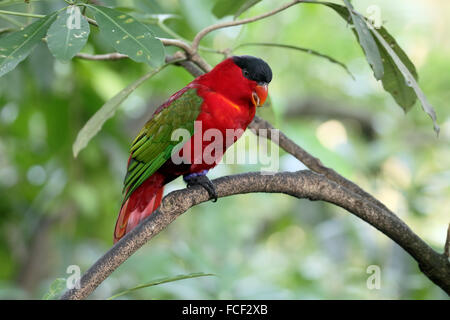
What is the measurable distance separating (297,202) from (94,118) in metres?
2.32

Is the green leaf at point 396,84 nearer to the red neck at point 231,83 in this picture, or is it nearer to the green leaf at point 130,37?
the red neck at point 231,83

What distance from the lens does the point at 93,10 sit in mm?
→ 1239

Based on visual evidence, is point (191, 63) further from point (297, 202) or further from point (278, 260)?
point (278, 260)

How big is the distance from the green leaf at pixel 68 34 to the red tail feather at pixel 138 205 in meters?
0.69

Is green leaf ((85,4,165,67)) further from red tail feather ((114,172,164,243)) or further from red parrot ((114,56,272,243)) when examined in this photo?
red tail feather ((114,172,164,243))

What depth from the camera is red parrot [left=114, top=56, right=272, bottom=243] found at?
5.34 feet

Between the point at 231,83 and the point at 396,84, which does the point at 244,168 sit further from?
the point at 396,84

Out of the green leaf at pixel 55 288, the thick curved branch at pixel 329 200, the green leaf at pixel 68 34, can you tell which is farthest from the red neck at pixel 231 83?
the green leaf at pixel 55 288

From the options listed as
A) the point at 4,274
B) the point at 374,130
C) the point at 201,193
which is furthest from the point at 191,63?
the point at 374,130

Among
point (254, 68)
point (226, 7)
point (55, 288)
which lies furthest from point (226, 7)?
point (55, 288)

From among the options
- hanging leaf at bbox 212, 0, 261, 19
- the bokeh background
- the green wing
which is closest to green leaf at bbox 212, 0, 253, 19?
hanging leaf at bbox 212, 0, 261, 19

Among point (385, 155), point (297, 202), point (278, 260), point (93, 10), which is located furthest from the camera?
point (278, 260)

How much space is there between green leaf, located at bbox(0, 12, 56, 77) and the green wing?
0.51m
